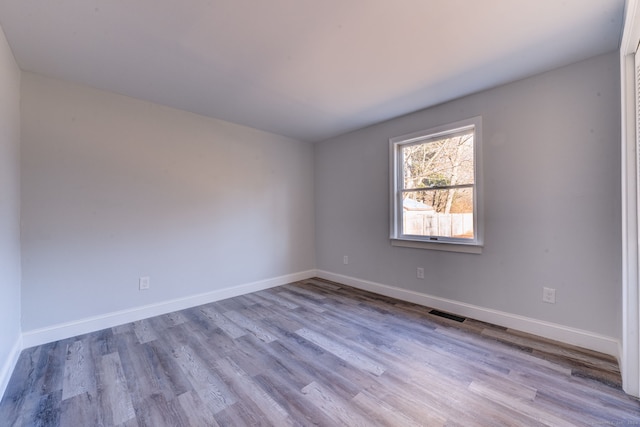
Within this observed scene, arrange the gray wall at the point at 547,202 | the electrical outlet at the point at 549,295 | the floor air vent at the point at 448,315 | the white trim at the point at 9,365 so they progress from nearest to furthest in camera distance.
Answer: the white trim at the point at 9,365 < the gray wall at the point at 547,202 < the electrical outlet at the point at 549,295 < the floor air vent at the point at 448,315

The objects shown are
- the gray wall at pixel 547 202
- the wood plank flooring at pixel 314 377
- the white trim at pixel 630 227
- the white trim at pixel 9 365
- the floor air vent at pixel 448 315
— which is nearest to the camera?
the wood plank flooring at pixel 314 377

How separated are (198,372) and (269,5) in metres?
2.41

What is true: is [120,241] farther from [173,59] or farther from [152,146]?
[173,59]

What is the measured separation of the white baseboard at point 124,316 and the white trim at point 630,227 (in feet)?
11.4

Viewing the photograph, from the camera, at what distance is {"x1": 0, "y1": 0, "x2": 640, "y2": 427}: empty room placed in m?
1.57

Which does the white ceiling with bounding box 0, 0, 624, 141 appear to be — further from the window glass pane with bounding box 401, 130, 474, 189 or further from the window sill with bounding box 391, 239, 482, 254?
the window sill with bounding box 391, 239, 482, 254

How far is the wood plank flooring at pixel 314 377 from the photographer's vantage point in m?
1.44

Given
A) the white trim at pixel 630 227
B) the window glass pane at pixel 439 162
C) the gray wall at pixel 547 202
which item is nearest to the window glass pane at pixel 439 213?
the window glass pane at pixel 439 162

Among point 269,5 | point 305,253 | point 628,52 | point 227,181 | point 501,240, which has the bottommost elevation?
point 305,253

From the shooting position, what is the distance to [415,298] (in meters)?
3.15

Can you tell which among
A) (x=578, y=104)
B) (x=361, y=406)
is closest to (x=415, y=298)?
(x=361, y=406)

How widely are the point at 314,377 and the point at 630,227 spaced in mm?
2157

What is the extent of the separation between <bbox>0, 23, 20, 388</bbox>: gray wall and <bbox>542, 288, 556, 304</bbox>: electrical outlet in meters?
3.96

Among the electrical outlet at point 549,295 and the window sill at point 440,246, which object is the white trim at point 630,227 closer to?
the electrical outlet at point 549,295
